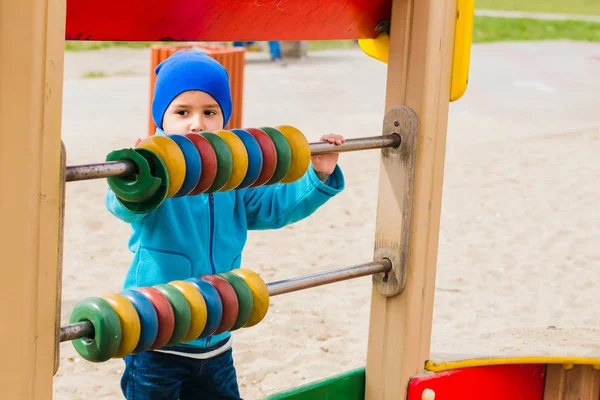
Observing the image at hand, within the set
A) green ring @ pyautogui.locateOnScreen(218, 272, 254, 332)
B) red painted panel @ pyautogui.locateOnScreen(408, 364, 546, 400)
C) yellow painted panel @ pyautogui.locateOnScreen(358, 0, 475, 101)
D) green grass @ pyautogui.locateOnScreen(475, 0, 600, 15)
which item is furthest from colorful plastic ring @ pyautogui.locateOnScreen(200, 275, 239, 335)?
green grass @ pyautogui.locateOnScreen(475, 0, 600, 15)

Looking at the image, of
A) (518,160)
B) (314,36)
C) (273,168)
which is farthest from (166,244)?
(518,160)

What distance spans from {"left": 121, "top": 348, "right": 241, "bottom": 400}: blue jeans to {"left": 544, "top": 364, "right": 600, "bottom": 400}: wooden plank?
96cm

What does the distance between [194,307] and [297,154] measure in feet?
1.40

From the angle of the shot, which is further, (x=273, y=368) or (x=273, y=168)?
(x=273, y=368)

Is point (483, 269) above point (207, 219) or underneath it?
underneath

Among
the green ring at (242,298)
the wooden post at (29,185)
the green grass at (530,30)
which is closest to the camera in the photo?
the wooden post at (29,185)

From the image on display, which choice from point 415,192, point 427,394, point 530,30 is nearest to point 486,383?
point 427,394

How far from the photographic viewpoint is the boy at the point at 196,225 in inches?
91.9

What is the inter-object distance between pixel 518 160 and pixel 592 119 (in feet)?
7.14

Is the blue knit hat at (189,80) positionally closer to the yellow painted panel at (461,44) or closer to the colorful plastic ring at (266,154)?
the colorful plastic ring at (266,154)

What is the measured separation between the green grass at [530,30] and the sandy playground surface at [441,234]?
5753 millimetres

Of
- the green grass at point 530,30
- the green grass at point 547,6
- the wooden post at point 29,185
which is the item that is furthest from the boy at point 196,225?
the green grass at point 547,6

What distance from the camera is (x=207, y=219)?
2371 millimetres

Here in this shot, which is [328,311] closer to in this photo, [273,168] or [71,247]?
[71,247]
